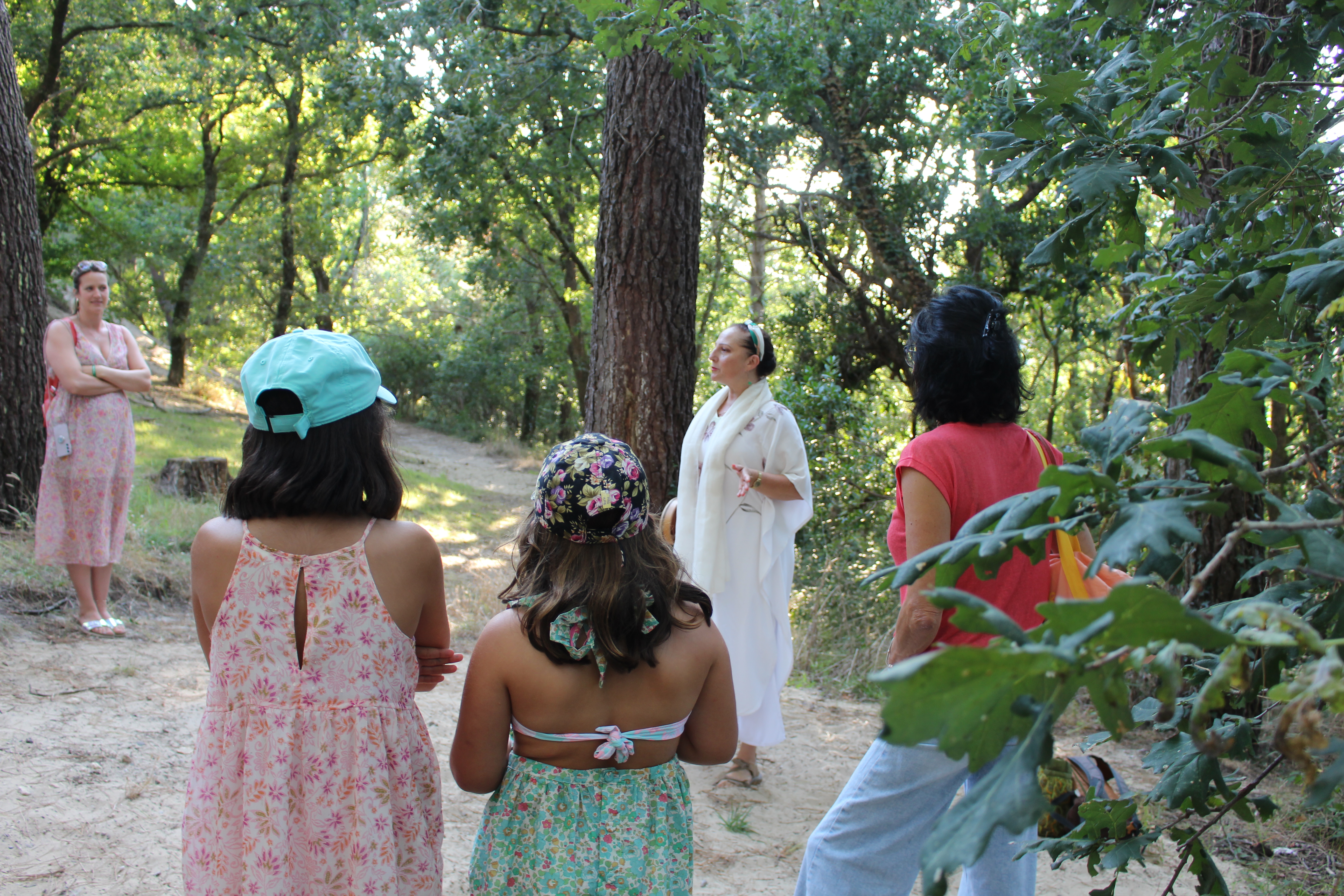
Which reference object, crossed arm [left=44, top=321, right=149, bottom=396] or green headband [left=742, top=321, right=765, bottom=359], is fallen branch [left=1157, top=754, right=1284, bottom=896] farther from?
crossed arm [left=44, top=321, right=149, bottom=396]

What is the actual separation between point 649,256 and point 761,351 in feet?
3.77

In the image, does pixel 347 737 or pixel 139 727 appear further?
pixel 139 727

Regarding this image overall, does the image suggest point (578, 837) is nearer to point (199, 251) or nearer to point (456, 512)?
point (456, 512)

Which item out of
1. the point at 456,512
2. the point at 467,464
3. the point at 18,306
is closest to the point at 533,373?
the point at 467,464

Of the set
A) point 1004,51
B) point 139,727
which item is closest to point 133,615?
point 139,727

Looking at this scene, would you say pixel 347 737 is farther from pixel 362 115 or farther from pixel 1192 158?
pixel 362 115

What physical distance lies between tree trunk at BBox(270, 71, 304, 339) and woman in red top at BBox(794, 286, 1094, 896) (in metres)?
19.8

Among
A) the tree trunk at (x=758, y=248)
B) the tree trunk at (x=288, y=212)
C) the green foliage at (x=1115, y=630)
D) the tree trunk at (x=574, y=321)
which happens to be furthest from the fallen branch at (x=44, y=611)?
the tree trunk at (x=288, y=212)

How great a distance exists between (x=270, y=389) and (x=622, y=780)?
1037 mm

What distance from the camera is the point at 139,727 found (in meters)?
4.02

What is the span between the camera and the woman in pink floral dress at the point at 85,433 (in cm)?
484

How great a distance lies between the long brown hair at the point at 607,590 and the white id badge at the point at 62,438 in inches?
161

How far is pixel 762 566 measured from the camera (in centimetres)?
385

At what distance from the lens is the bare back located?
1.74 m
